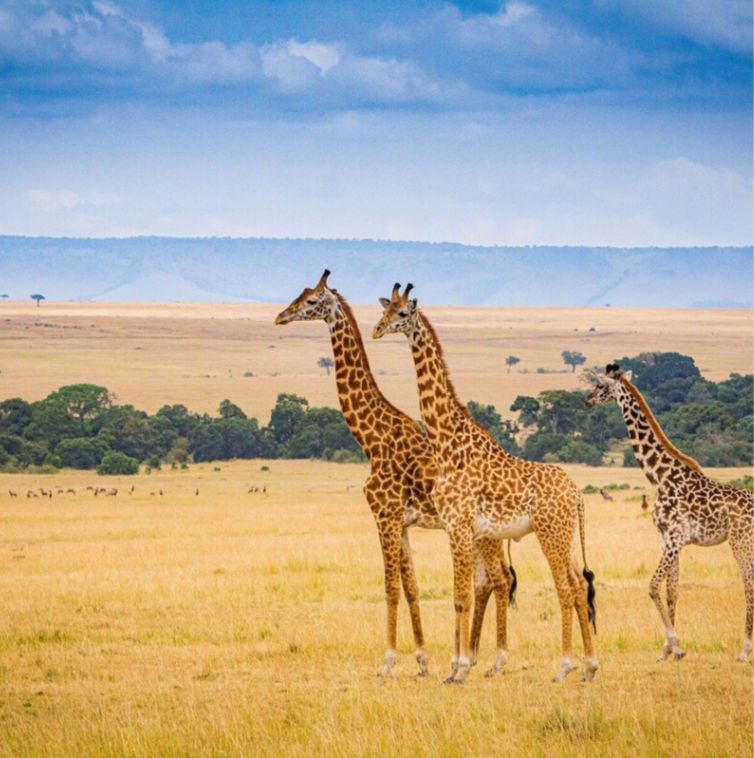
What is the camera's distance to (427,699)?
11984mm

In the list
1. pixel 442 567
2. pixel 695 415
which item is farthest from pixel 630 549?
pixel 695 415

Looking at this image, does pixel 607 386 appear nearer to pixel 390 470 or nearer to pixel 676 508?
pixel 676 508

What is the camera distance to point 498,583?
1327 cm

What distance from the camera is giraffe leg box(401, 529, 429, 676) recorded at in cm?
1318

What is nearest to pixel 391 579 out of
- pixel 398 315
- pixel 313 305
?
pixel 398 315

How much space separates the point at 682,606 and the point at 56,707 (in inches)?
314

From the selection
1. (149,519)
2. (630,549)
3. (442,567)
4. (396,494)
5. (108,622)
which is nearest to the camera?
(396,494)

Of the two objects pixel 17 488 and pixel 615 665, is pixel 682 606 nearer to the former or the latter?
pixel 615 665

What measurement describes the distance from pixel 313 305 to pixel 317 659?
3.51 metres

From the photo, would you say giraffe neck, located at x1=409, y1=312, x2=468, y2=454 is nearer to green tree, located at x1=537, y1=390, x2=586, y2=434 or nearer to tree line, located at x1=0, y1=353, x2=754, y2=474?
tree line, located at x1=0, y1=353, x2=754, y2=474

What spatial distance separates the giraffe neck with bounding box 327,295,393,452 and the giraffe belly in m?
1.74

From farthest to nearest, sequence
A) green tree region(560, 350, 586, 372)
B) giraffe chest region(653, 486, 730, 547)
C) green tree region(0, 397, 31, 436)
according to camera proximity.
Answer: green tree region(560, 350, 586, 372) < green tree region(0, 397, 31, 436) < giraffe chest region(653, 486, 730, 547)

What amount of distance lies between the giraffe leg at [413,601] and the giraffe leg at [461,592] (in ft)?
1.64

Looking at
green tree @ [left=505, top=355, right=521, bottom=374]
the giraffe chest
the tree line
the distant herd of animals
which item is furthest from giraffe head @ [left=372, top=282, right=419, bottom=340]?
green tree @ [left=505, top=355, right=521, bottom=374]
